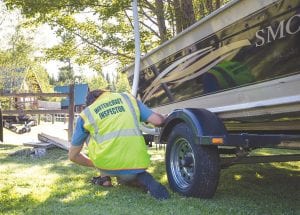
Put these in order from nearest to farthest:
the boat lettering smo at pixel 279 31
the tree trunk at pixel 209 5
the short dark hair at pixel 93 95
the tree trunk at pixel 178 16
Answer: the boat lettering smo at pixel 279 31 → the short dark hair at pixel 93 95 → the tree trunk at pixel 178 16 → the tree trunk at pixel 209 5

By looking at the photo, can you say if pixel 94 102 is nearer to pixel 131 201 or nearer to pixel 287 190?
pixel 131 201

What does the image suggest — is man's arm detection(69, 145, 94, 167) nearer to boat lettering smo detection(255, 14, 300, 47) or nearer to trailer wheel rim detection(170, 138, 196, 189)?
trailer wheel rim detection(170, 138, 196, 189)

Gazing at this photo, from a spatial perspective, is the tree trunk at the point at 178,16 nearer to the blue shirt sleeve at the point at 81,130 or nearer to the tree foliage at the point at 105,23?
the tree foliage at the point at 105,23

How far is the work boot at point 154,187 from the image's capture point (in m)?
4.71

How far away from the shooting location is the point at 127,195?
16.1 feet

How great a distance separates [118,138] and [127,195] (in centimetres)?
62

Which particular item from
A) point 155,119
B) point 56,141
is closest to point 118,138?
point 155,119

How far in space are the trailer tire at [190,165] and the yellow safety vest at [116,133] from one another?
45cm

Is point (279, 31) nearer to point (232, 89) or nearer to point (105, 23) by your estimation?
point (232, 89)

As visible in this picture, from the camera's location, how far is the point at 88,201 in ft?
15.2

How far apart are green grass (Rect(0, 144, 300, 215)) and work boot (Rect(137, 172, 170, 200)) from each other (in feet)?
0.24

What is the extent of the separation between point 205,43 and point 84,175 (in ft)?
8.49

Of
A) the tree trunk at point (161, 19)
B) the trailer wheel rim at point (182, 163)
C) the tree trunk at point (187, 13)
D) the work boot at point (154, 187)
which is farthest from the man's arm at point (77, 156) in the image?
the tree trunk at point (161, 19)

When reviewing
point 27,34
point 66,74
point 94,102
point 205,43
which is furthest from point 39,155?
point 66,74
